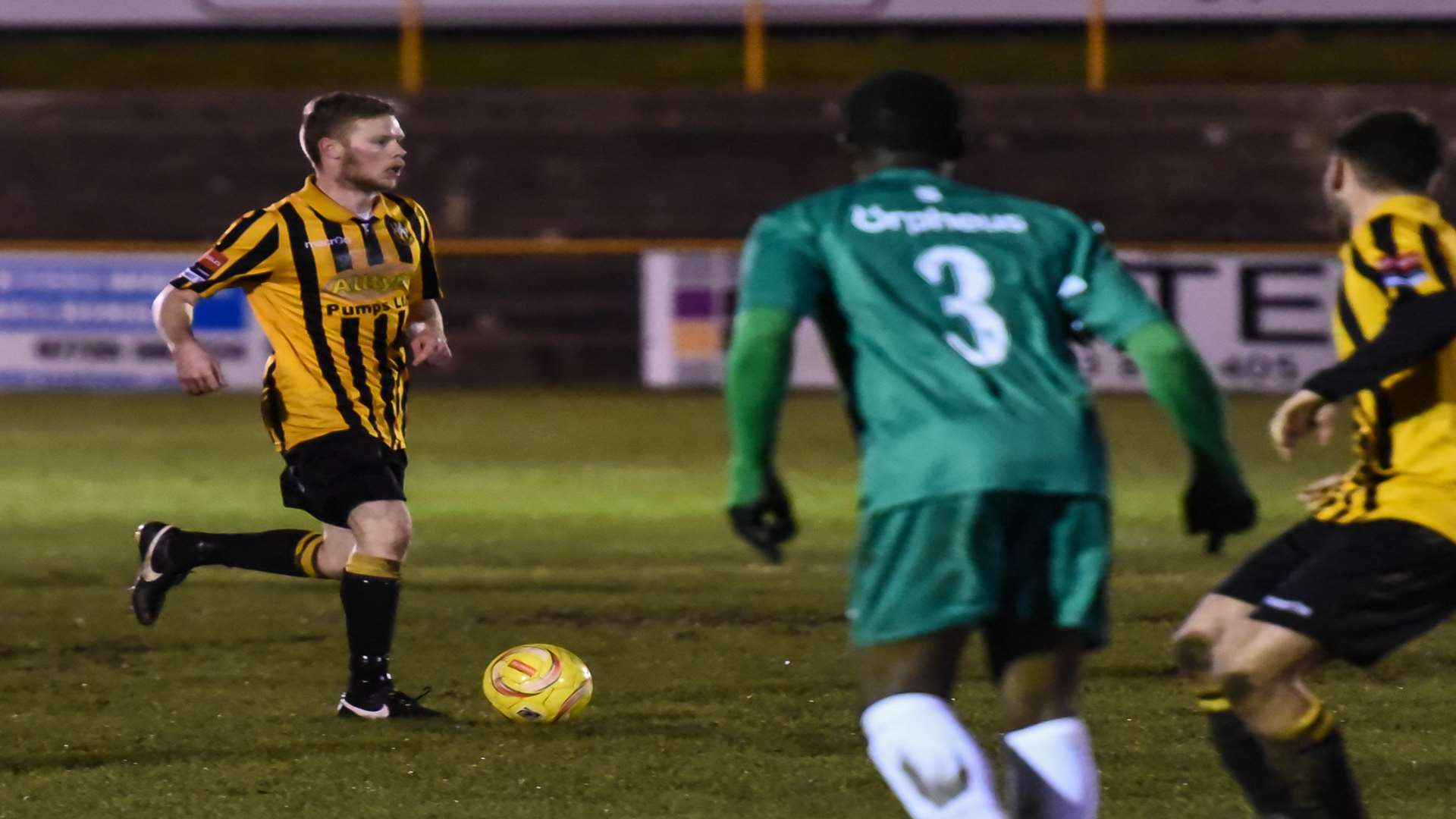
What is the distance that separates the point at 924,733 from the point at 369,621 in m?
2.89

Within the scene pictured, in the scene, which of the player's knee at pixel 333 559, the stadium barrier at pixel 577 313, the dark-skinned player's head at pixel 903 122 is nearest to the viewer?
the dark-skinned player's head at pixel 903 122

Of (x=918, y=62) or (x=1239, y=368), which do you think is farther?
(x=918, y=62)

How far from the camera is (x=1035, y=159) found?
19.3m

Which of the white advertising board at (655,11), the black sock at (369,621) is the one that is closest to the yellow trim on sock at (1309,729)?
the black sock at (369,621)

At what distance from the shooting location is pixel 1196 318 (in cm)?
1739

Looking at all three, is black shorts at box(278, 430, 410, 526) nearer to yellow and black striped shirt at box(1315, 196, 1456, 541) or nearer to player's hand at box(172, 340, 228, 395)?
player's hand at box(172, 340, 228, 395)

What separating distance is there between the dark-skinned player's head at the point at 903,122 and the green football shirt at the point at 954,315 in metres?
0.06

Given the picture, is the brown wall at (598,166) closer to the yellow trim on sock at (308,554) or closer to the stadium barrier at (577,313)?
the stadium barrier at (577,313)

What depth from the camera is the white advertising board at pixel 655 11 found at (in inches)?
811

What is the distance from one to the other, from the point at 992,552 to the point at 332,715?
10.4 ft

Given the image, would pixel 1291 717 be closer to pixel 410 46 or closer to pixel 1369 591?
pixel 1369 591

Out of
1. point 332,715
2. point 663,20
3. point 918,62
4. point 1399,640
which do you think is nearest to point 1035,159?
point 918,62

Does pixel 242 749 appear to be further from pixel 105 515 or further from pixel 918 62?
pixel 918 62

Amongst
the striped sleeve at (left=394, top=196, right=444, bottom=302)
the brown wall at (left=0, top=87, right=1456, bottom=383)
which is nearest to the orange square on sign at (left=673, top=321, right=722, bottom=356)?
the brown wall at (left=0, top=87, right=1456, bottom=383)
